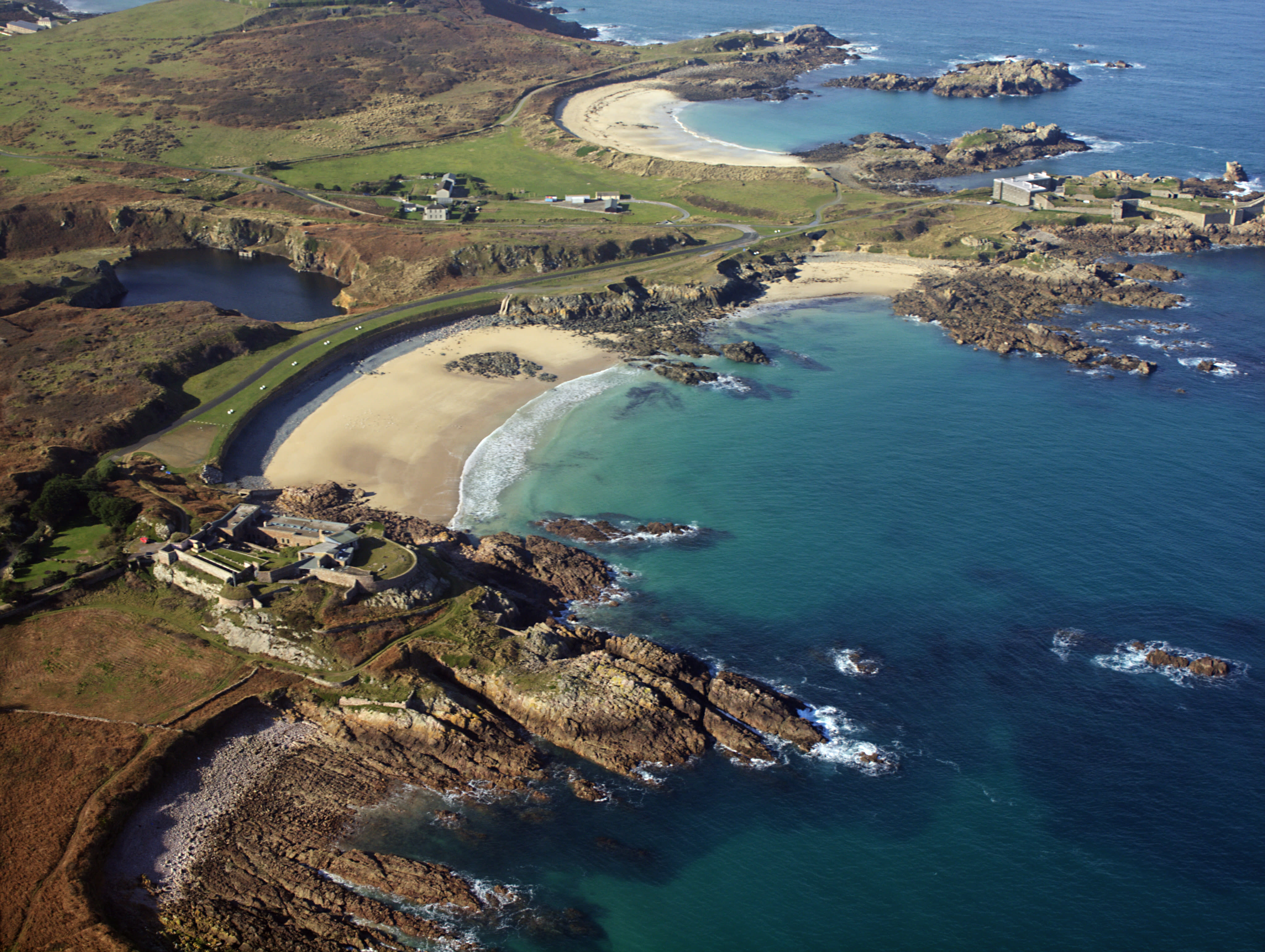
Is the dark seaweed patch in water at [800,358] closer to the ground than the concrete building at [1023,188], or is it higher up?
closer to the ground

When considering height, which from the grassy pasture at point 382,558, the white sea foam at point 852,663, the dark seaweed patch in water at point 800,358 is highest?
the dark seaweed patch in water at point 800,358

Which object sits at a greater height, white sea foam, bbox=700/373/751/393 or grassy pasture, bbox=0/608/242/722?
white sea foam, bbox=700/373/751/393

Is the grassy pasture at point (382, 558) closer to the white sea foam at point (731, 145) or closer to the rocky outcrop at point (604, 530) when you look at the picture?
the rocky outcrop at point (604, 530)

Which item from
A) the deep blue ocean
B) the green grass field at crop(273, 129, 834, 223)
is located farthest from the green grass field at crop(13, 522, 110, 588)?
the green grass field at crop(273, 129, 834, 223)

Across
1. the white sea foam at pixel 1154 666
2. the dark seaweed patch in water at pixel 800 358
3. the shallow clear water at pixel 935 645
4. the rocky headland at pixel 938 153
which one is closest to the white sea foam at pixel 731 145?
the rocky headland at pixel 938 153

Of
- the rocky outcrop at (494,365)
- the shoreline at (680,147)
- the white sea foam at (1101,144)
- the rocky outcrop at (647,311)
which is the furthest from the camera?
the white sea foam at (1101,144)

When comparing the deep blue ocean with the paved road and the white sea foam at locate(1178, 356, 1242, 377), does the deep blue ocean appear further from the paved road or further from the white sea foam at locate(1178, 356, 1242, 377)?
the paved road

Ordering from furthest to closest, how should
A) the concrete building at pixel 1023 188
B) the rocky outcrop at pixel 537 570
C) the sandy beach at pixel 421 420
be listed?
1. the concrete building at pixel 1023 188
2. the sandy beach at pixel 421 420
3. the rocky outcrop at pixel 537 570
